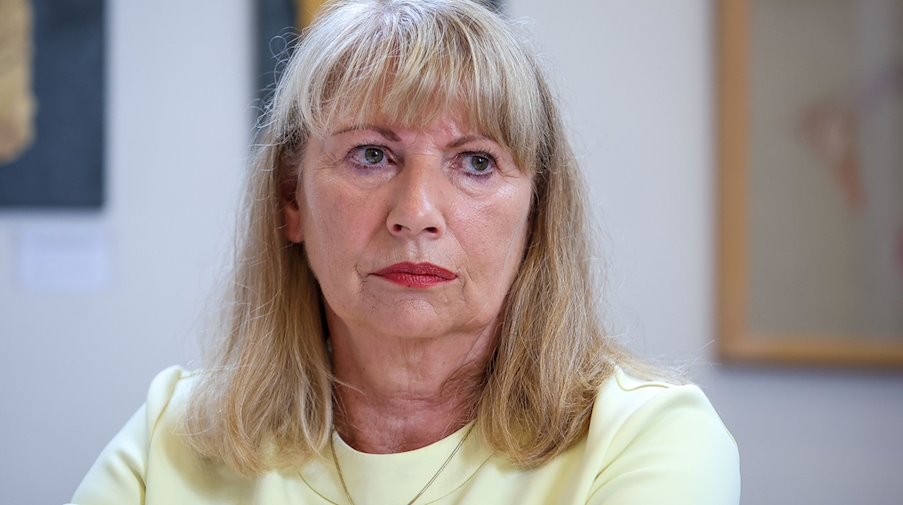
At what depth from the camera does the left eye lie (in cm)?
125

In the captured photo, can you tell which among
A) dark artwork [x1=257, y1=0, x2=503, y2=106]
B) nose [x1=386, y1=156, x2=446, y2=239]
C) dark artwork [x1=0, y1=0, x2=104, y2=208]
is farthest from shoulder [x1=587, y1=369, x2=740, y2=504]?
dark artwork [x1=0, y1=0, x2=104, y2=208]

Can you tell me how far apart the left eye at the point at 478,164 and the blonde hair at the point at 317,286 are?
0.04m

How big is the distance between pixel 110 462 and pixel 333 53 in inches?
24.6

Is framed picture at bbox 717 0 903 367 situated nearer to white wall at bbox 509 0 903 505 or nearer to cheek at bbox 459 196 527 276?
white wall at bbox 509 0 903 505

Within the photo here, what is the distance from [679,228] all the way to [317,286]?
103 centimetres

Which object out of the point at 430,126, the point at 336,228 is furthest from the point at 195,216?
the point at 430,126

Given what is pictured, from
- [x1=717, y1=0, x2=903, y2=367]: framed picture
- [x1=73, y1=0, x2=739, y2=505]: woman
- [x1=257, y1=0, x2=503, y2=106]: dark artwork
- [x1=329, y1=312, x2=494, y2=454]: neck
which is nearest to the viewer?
[x1=73, y1=0, x2=739, y2=505]: woman

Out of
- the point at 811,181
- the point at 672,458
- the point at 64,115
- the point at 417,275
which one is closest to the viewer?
the point at 672,458

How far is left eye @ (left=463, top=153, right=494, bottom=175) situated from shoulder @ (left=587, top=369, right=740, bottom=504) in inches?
12.1

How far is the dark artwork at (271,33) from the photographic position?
2232 mm

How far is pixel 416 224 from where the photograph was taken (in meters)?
1.19

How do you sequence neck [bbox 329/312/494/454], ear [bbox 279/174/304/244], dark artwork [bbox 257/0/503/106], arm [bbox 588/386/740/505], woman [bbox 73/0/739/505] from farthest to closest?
1. dark artwork [bbox 257/0/503/106]
2. ear [bbox 279/174/304/244]
3. neck [bbox 329/312/494/454]
4. woman [bbox 73/0/739/505]
5. arm [bbox 588/386/740/505]

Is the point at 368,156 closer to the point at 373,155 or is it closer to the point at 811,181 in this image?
the point at 373,155

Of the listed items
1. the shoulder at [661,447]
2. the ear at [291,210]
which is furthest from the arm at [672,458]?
the ear at [291,210]
